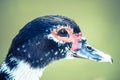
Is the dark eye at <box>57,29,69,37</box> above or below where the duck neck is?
above

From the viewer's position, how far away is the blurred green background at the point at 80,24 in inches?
68.0

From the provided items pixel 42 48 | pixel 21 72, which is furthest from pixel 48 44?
pixel 21 72

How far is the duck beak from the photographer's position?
162 centimetres

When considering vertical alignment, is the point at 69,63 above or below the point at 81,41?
below

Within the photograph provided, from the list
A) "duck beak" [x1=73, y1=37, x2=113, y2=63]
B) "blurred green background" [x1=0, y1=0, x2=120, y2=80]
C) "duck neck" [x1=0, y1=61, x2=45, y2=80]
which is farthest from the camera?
"blurred green background" [x1=0, y1=0, x2=120, y2=80]

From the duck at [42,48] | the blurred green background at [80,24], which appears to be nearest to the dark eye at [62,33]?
the duck at [42,48]

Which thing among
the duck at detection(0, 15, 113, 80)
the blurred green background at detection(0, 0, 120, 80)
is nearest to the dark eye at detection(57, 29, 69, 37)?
the duck at detection(0, 15, 113, 80)

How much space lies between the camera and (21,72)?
152cm

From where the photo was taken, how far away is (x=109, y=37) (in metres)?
1.86

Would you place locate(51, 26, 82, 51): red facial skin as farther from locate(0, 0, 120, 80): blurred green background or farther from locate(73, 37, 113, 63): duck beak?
locate(0, 0, 120, 80): blurred green background

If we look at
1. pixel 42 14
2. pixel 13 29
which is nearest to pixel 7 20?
pixel 13 29

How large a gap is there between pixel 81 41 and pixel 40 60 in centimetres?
21

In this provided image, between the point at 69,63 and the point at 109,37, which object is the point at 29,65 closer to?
the point at 69,63

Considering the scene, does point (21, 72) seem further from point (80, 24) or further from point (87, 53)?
point (80, 24)
